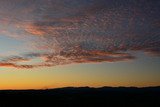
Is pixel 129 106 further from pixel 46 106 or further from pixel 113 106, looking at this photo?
pixel 46 106

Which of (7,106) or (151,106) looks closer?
(7,106)

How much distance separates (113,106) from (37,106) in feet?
57.9

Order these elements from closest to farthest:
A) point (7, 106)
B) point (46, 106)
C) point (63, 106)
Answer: point (7, 106) → point (46, 106) → point (63, 106)

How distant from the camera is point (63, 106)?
253ft

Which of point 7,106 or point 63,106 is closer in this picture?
point 7,106

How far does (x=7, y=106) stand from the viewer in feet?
220

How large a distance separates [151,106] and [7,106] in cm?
3211

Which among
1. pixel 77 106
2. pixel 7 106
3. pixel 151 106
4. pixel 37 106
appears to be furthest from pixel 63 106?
pixel 151 106

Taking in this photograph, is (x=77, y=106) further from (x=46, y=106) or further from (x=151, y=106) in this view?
(x=151, y=106)

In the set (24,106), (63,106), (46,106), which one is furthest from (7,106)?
(63,106)

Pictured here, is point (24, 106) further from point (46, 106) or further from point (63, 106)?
point (63, 106)

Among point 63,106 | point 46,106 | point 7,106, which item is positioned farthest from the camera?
point 63,106

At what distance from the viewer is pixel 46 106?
7162 cm

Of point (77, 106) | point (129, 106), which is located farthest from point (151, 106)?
point (77, 106)
